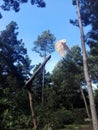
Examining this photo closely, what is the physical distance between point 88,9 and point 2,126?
17.4m

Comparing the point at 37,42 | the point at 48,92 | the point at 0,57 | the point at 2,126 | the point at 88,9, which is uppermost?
the point at 37,42

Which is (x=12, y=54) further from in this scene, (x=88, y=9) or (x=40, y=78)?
(x=88, y=9)

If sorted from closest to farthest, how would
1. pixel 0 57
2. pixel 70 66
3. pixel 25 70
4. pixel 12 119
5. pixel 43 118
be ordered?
pixel 12 119 → pixel 43 118 → pixel 0 57 → pixel 70 66 → pixel 25 70

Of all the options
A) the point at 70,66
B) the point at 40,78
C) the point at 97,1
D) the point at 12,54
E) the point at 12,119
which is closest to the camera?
the point at 12,119

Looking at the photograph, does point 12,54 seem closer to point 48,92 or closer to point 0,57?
point 0,57

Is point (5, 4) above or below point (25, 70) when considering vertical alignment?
below

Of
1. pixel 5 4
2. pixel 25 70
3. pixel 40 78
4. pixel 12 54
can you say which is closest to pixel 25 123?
pixel 5 4

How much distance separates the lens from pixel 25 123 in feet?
32.5

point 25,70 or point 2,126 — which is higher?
point 25,70

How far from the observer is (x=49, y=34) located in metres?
61.3

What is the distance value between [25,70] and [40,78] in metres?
5.28

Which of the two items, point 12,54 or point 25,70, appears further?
point 25,70

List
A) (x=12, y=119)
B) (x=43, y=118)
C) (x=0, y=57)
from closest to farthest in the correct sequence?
(x=12, y=119), (x=43, y=118), (x=0, y=57)

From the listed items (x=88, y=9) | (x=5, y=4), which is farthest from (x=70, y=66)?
(x=5, y=4)
